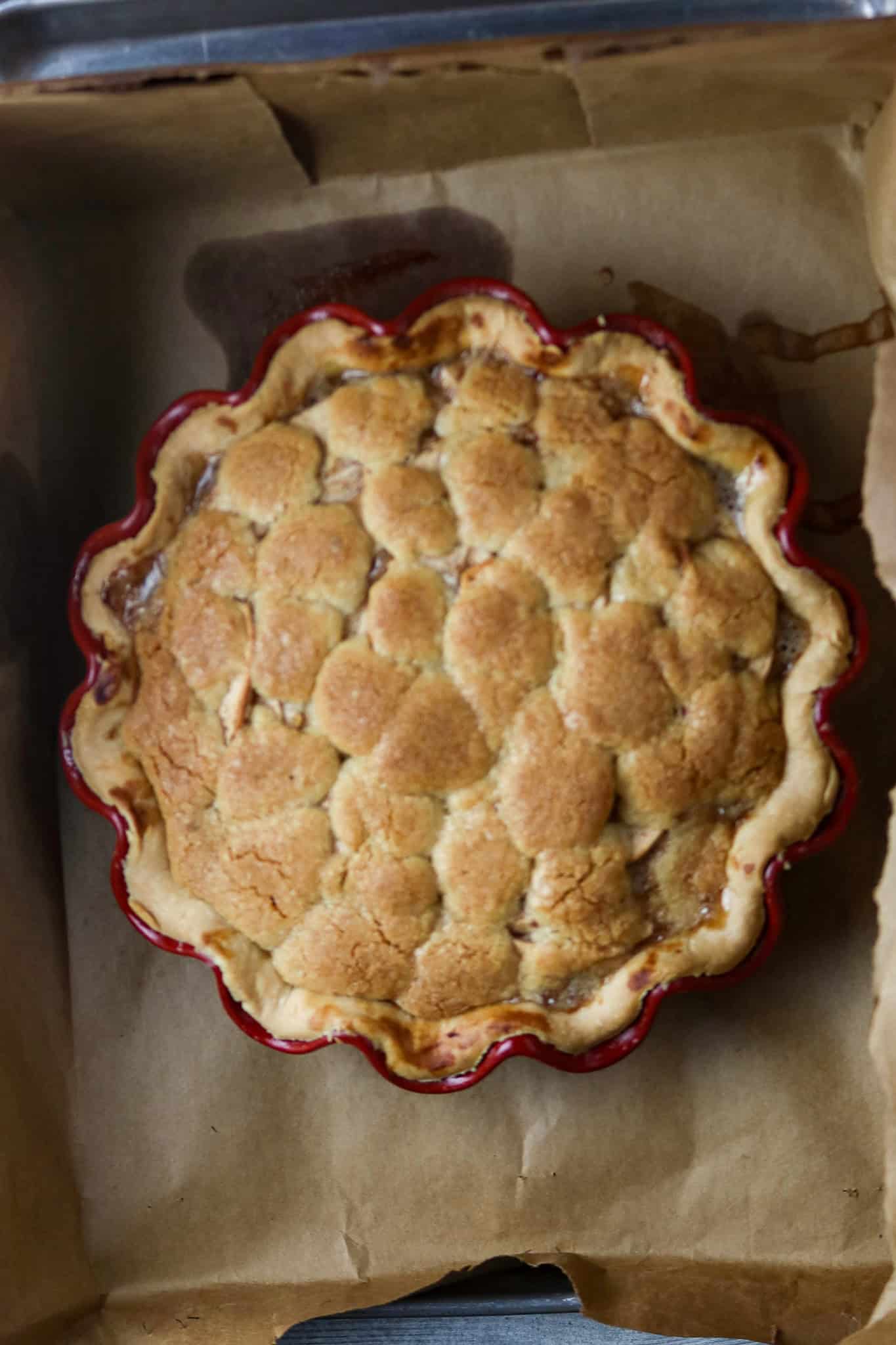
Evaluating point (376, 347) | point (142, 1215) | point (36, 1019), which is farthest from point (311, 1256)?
point (376, 347)

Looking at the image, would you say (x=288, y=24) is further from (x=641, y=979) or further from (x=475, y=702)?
(x=641, y=979)

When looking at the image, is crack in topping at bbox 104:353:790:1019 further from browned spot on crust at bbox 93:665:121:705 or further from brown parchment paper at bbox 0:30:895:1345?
brown parchment paper at bbox 0:30:895:1345

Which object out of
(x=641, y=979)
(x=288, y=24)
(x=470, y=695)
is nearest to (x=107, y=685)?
(x=470, y=695)

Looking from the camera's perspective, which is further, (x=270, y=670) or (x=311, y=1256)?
(x=311, y=1256)

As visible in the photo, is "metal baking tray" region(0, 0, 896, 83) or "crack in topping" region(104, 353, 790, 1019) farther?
"metal baking tray" region(0, 0, 896, 83)

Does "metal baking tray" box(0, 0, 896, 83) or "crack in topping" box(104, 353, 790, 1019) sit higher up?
"metal baking tray" box(0, 0, 896, 83)

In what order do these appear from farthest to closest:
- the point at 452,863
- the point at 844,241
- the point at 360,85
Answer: the point at 844,241
the point at 360,85
the point at 452,863

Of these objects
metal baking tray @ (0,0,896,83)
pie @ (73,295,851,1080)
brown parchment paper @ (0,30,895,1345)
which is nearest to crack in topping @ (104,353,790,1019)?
pie @ (73,295,851,1080)

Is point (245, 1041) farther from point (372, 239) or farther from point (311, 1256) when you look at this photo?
point (372, 239)
